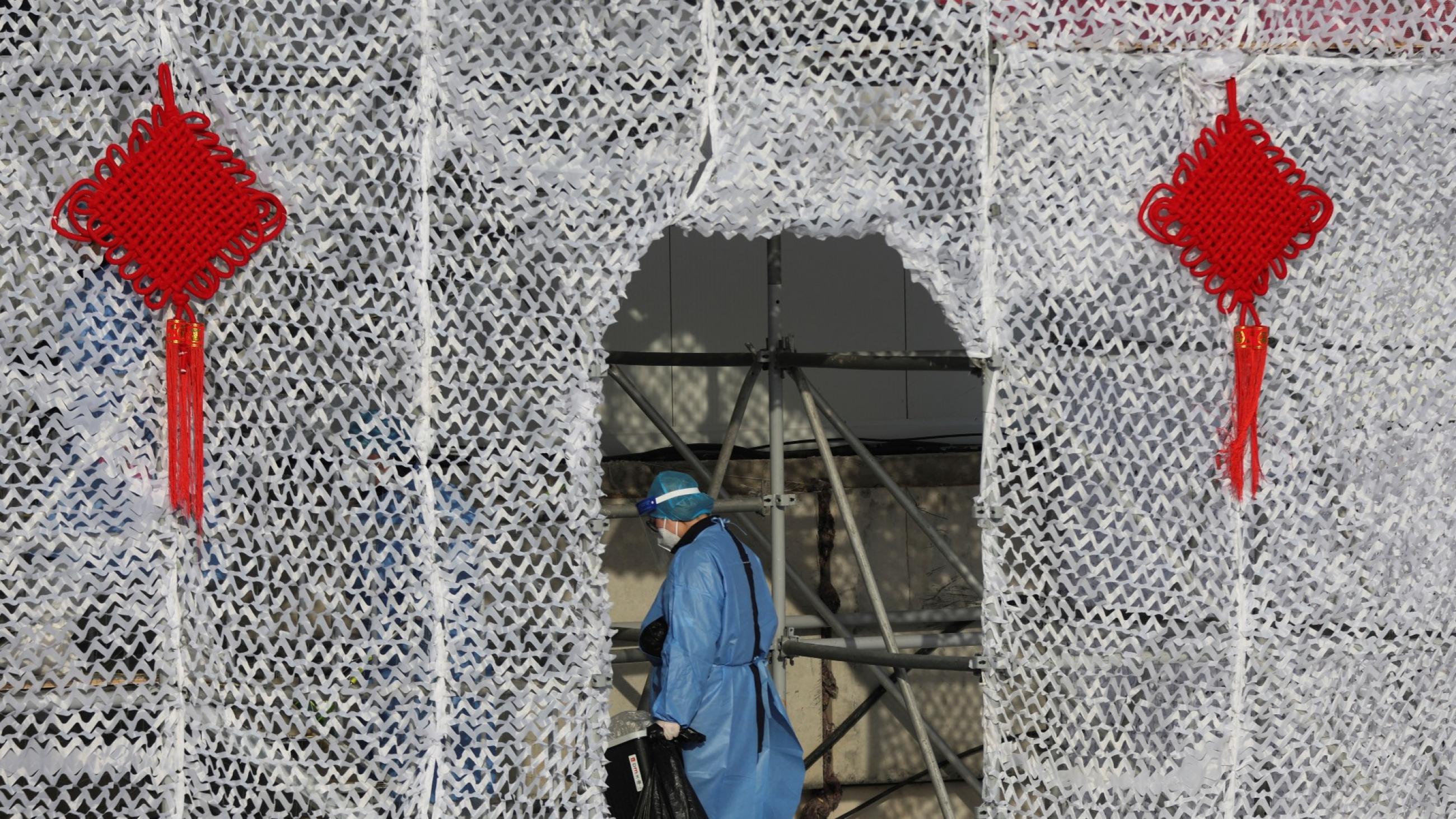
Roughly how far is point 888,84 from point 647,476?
Result: 275 centimetres

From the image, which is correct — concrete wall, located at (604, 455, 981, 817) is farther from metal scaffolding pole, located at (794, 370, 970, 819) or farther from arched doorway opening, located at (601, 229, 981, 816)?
metal scaffolding pole, located at (794, 370, 970, 819)

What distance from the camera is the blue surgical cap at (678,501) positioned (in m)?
4.93

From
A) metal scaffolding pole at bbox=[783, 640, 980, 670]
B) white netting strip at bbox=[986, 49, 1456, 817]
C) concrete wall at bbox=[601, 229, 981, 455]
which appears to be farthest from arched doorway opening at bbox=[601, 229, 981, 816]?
white netting strip at bbox=[986, 49, 1456, 817]

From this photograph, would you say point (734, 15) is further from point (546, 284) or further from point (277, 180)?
point (277, 180)

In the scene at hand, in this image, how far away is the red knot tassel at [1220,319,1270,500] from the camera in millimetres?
4219

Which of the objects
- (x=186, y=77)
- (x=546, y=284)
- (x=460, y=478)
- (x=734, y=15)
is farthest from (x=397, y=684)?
(x=734, y=15)

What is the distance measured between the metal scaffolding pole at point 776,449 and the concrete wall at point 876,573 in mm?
753

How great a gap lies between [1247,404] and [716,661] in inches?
70.1

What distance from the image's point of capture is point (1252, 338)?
4254mm

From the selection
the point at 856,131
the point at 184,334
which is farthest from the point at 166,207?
the point at 856,131

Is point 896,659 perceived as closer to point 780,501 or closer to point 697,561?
point 780,501

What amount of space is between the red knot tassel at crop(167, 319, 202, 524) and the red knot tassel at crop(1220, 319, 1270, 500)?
279 centimetres

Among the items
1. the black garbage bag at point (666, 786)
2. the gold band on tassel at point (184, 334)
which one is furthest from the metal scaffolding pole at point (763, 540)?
the gold band on tassel at point (184, 334)

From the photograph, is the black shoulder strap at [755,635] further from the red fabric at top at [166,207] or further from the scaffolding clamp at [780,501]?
the red fabric at top at [166,207]
